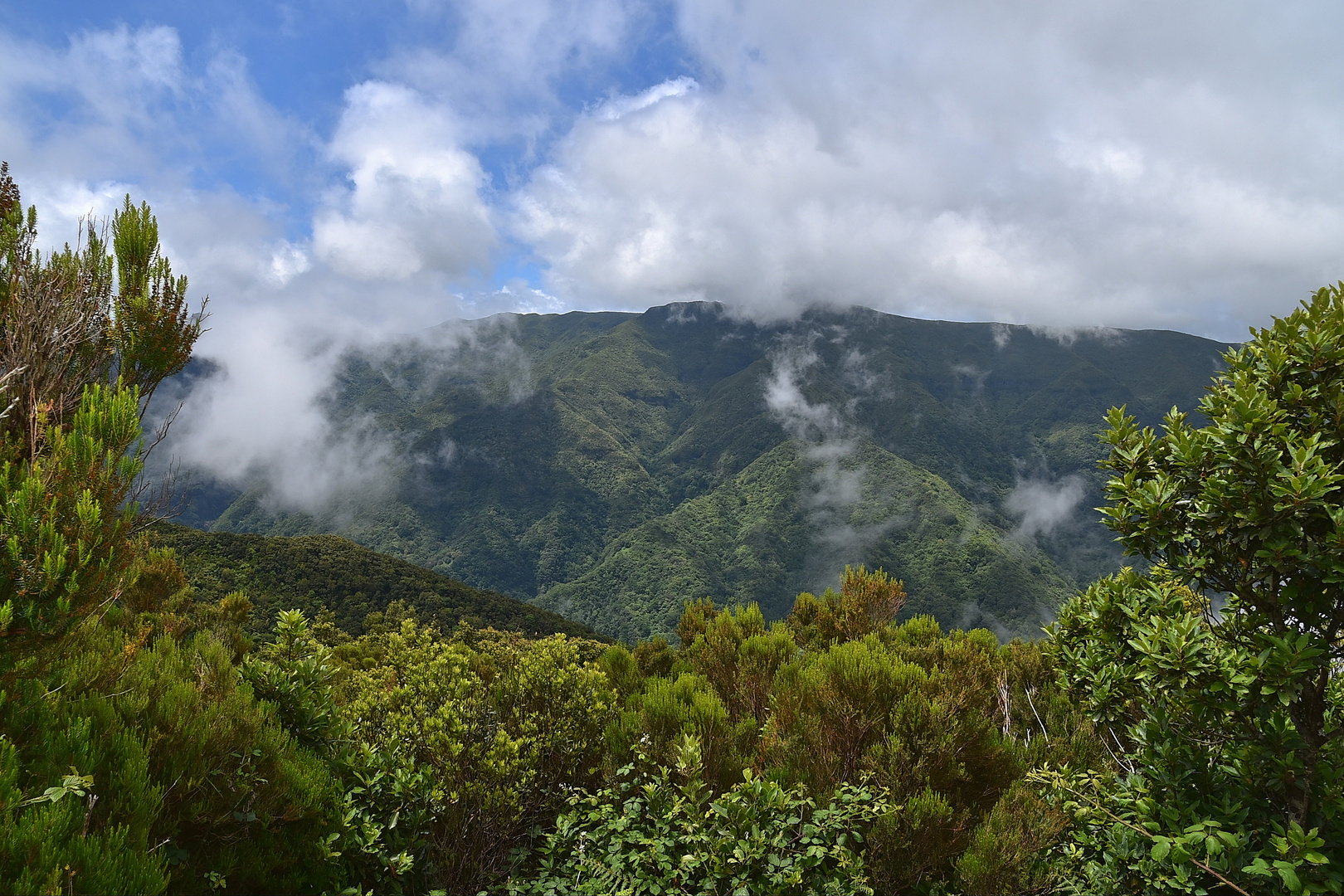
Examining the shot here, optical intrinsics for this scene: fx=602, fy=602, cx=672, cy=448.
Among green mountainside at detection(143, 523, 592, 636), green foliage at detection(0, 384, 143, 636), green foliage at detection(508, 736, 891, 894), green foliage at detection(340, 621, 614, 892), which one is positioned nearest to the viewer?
green foliage at detection(0, 384, 143, 636)

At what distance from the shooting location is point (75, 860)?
248 cm

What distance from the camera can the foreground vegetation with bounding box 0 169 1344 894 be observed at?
3117 mm

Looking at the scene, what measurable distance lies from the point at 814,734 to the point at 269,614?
200ft

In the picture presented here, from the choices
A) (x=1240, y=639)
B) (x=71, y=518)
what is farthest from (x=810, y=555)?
(x=71, y=518)

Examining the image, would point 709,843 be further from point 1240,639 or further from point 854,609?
point 854,609

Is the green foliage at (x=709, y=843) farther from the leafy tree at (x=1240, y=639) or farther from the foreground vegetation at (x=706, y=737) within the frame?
the leafy tree at (x=1240, y=639)

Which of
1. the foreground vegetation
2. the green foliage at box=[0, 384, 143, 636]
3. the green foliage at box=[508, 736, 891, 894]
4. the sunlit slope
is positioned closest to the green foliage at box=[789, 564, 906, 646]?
the foreground vegetation

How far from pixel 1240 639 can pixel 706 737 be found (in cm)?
358

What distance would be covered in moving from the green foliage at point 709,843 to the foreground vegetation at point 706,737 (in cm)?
3

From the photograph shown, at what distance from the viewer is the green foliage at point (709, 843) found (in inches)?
140

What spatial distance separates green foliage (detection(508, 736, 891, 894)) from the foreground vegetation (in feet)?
0.09

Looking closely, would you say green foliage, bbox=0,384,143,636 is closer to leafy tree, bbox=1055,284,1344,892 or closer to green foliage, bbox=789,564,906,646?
leafy tree, bbox=1055,284,1344,892

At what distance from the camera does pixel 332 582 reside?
6925 centimetres

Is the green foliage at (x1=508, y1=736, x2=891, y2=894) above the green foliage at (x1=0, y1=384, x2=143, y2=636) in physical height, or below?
below
